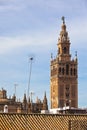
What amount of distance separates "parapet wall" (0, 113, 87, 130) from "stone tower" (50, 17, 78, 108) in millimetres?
80033

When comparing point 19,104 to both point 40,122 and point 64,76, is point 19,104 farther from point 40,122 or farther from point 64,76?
point 40,122

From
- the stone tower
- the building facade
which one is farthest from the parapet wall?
the stone tower

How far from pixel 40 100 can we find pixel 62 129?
76914mm

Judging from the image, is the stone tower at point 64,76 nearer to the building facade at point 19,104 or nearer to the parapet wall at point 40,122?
the building facade at point 19,104

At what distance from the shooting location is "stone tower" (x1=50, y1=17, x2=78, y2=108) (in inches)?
4970

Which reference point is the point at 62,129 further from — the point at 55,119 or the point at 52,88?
the point at 52,88

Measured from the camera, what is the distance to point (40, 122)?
144 ft

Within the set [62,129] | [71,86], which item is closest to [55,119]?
[62,129]

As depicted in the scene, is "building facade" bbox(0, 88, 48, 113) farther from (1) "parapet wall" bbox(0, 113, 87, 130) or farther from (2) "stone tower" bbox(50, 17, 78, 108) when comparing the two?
(1) "parapet wall" bbox(0, 113, 87, 130)


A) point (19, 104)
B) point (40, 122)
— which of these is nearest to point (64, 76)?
point (19, 104)

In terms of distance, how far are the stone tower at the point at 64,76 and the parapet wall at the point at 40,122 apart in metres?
80.0

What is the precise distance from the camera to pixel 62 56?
12662cm

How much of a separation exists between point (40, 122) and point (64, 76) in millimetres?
84174

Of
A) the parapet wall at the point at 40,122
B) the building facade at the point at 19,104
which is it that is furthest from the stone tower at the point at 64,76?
the parapet wall at the point at 40,122
